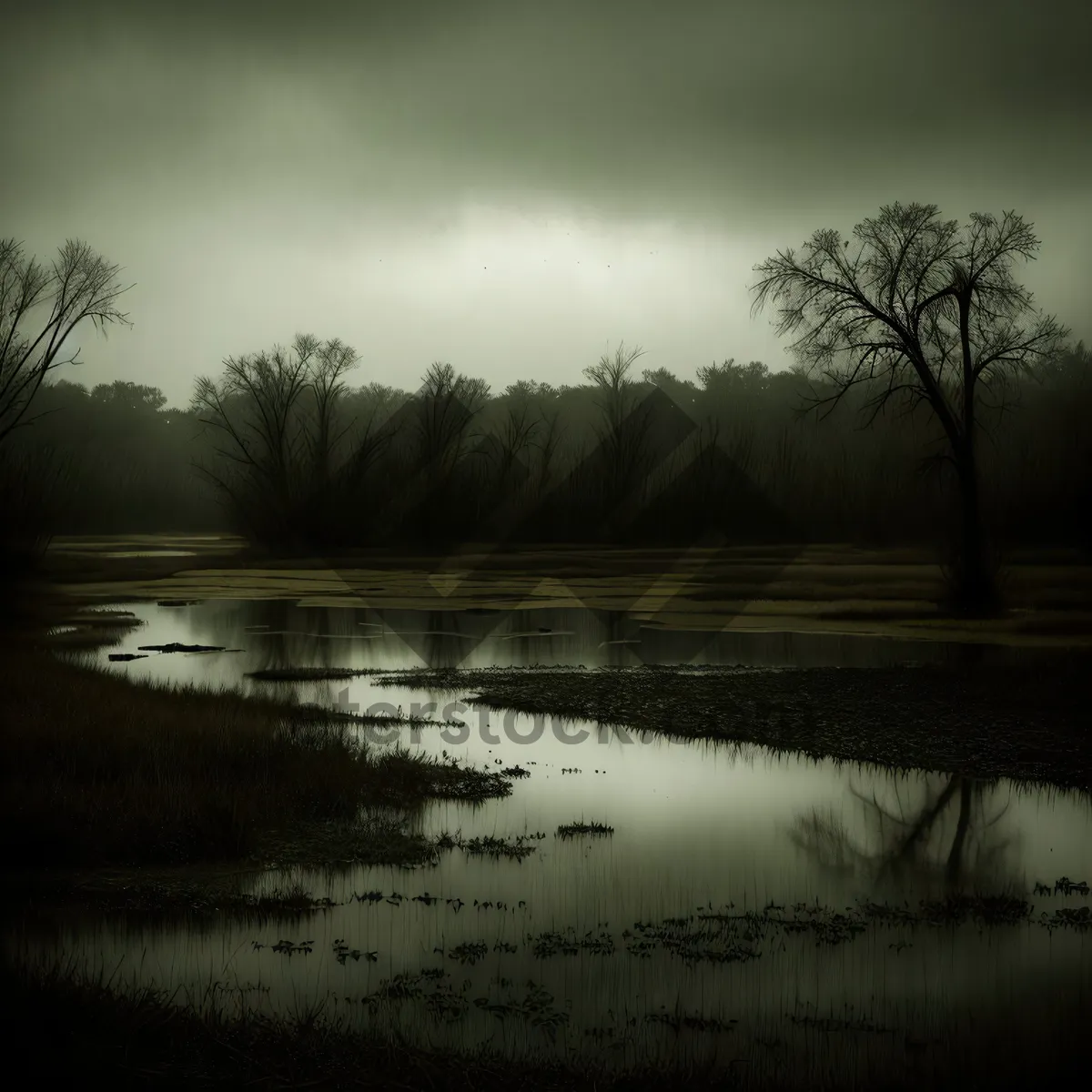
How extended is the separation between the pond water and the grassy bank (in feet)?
3.54

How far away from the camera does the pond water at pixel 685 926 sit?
5.18 m

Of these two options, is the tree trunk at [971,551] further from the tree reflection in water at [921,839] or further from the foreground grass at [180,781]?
the foreground grass at [180,781]

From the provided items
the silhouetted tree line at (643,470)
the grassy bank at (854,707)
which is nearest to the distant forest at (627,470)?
the silhouetted tree line at (643,470)

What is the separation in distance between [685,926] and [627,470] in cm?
3272

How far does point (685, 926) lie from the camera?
653 cm

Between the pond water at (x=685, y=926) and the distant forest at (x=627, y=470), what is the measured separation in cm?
1741

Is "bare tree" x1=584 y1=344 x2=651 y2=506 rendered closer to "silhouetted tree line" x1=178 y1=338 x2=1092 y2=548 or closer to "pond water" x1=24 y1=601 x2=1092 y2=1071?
"silhouetted tree line" x1=178 y1=338 x2=1092 y2=548

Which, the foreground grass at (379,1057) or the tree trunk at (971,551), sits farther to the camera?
the tree trunk at (971,551)

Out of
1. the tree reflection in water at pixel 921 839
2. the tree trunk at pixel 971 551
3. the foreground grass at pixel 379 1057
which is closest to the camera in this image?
the foreground grass at pixel 379 1057

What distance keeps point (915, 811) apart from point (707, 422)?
2841cm

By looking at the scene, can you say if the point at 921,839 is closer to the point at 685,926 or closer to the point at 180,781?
the point at 685,926

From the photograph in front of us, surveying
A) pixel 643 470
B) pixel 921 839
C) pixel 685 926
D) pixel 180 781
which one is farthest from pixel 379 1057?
pixel 643 470

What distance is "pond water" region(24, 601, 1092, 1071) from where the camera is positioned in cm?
518

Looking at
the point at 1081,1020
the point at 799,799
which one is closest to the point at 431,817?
the point at 799,799
